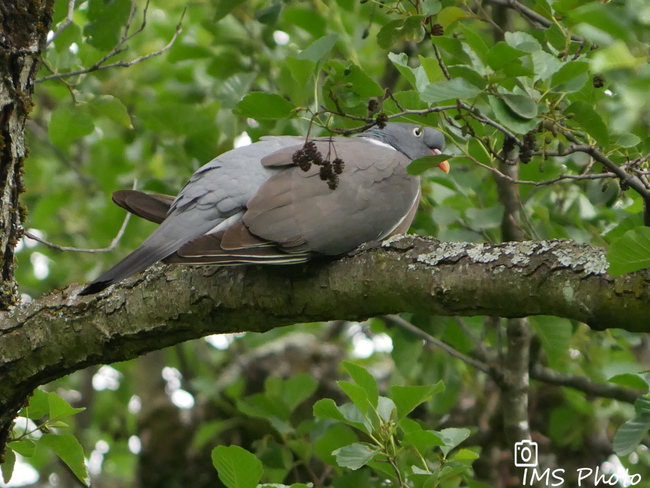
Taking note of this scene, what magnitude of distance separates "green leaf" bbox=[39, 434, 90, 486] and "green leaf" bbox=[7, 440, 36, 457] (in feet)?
0.18

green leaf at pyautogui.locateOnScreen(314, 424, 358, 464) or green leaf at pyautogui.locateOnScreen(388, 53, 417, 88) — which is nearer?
green leaf at pyautogui.locateOnScreen(388, 53, 417, 88)

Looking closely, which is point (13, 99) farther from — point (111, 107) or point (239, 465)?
point (239, 465)

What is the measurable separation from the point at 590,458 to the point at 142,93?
380 cm

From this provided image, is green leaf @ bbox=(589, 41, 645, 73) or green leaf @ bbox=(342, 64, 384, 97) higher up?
green leaf @ bbox=(342, 64, 384, 97)

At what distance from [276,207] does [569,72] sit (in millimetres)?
1076

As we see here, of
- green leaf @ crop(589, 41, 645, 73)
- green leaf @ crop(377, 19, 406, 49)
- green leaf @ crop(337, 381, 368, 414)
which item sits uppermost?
green leaf @ crop(377, 19, 406, 49)

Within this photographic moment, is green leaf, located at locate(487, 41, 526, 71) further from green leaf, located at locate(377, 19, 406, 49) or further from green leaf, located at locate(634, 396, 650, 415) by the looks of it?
green leaf, located at locate(634, 396, 650, 415)

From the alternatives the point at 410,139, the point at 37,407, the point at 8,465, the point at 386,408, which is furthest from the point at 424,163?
the point at 410,139

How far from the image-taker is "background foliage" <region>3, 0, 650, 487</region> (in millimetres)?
1780

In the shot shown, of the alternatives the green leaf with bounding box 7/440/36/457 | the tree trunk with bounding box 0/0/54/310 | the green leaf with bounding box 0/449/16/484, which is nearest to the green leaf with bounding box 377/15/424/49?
the tree trunk with bounding box 0/0/54/310

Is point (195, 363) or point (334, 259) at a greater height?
point (334, 259)

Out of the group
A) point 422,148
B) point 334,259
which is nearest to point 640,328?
point 334,259

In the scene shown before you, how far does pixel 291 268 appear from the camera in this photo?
217cm

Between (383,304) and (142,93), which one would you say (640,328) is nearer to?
(383,304)
